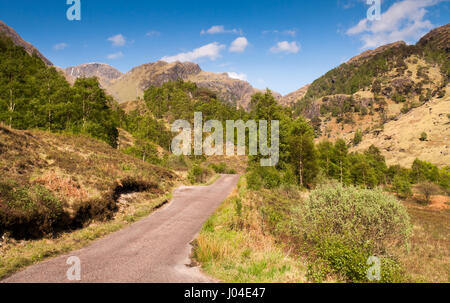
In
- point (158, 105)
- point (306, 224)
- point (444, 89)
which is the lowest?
point (306, 224)

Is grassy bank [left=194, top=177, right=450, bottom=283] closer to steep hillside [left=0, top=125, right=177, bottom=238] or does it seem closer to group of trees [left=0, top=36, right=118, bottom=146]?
steep hillside [left=0, top=125, right=177, bottom=238]

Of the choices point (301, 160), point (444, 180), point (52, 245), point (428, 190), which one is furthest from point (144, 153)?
point (444, 180)

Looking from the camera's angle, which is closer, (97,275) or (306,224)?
(97,275)

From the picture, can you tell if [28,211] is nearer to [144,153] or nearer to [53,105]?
[53,105]

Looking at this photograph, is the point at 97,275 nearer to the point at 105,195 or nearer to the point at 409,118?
the point at 105,195

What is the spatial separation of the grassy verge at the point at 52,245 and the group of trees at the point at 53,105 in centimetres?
2771

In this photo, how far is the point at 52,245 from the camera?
29.9 ft

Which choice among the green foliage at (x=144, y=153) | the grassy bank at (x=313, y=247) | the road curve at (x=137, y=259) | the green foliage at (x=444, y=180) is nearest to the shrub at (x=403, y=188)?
the green foliage at (x=444, y=180)

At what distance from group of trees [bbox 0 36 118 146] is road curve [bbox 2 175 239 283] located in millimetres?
29962

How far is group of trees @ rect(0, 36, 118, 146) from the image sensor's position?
3469 centimetres

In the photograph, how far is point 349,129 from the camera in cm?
19462

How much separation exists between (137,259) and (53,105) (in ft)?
120
